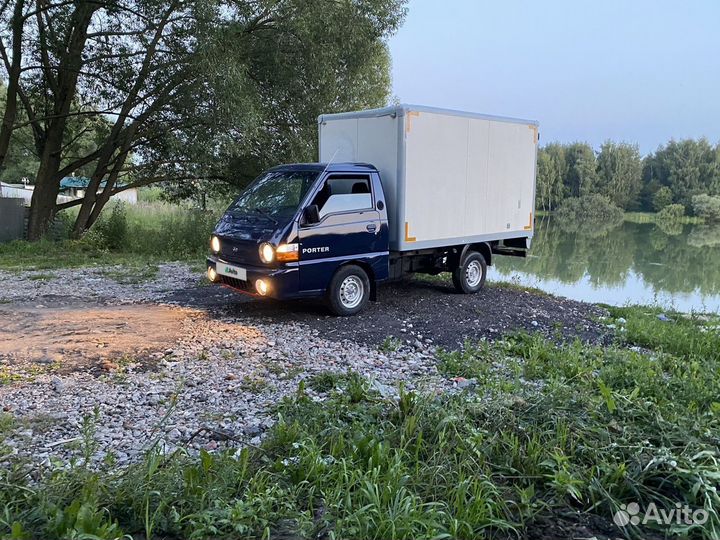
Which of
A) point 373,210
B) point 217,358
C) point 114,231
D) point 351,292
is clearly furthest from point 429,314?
point 114,231

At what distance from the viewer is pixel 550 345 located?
23.6ft

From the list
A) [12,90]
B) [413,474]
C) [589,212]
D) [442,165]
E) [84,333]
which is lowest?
[413,474]

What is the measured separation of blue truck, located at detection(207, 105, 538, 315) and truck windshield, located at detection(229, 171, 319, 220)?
22 millimetres

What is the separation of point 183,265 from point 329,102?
6205mm

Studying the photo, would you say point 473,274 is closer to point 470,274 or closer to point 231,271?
point 470,274

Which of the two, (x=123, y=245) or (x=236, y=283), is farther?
(x=123, y=245)

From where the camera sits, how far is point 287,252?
8.01 metres

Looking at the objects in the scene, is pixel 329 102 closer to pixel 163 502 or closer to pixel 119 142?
pixel 119 142

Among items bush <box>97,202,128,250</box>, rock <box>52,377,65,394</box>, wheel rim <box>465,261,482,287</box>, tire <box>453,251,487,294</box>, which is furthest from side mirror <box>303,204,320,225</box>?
bush <box>97,202,128,250</box>

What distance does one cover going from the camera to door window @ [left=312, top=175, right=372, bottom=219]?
8.43 m

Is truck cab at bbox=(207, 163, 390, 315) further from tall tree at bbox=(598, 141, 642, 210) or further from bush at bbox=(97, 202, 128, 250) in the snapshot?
tall tree at bbox=(598, 141, 642, 210)

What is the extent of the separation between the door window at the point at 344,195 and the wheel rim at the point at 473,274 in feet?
9.22

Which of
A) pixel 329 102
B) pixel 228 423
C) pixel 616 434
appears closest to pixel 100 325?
pixel 228 423

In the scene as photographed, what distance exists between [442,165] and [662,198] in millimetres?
49836
